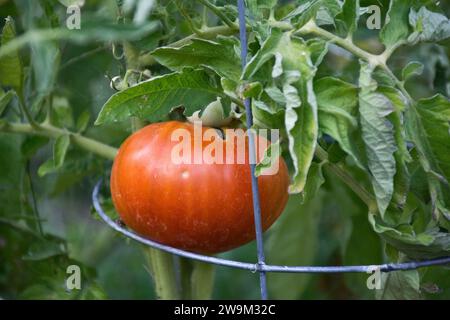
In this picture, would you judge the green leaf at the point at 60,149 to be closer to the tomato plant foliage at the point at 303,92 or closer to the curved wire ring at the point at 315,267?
the tomato plant foliage at the point at 303,92

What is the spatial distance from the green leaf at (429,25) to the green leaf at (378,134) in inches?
3.9

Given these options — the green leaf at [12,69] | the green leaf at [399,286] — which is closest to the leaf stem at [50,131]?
the green leaf at [12,69]

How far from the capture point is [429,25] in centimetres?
74

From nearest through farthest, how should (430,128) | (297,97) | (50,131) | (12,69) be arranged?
(297,97)
(430,128)
(12,69)
(50,131)

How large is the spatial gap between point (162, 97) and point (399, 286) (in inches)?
13.8

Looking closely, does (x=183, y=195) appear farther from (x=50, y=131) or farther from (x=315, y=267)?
(x=50, y=131)

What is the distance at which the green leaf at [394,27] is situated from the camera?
73cm

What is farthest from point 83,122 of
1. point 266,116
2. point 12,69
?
point 266,116

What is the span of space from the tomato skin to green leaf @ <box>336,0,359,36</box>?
0.51ft

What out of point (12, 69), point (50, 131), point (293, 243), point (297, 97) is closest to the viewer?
point (297, 97)

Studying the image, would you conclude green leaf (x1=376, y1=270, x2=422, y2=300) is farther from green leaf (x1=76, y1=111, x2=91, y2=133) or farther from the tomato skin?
green leaf (x1=76, y1=111, x2=91, y2=133)

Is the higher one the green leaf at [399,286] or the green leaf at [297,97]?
the green leaf at [297,97]

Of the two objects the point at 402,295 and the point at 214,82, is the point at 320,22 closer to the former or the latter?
the point at 214,82

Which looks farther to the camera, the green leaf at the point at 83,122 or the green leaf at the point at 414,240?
the green leaf at the point at 83,122
